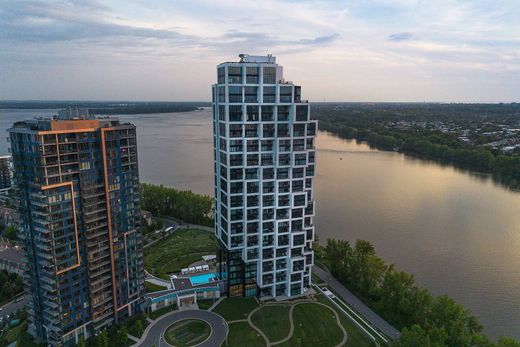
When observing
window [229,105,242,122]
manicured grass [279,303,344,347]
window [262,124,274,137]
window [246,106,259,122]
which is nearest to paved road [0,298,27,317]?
manicured grass [279,303,344,347]

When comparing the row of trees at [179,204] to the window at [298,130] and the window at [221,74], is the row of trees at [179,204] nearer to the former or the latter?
the window at [298,130]

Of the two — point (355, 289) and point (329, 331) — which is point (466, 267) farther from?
point (329, 331)

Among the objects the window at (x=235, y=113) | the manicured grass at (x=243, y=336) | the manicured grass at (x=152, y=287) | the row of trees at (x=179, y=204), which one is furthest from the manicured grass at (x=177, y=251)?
the window at (x=235, y=113)

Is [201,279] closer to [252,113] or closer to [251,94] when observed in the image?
[252,113]

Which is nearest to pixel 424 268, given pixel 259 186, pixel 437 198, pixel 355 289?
pixel 355 289

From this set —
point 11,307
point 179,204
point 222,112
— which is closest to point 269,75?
point 222,112

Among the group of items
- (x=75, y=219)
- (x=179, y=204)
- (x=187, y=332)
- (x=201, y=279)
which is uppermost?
(x=75, y=219)
